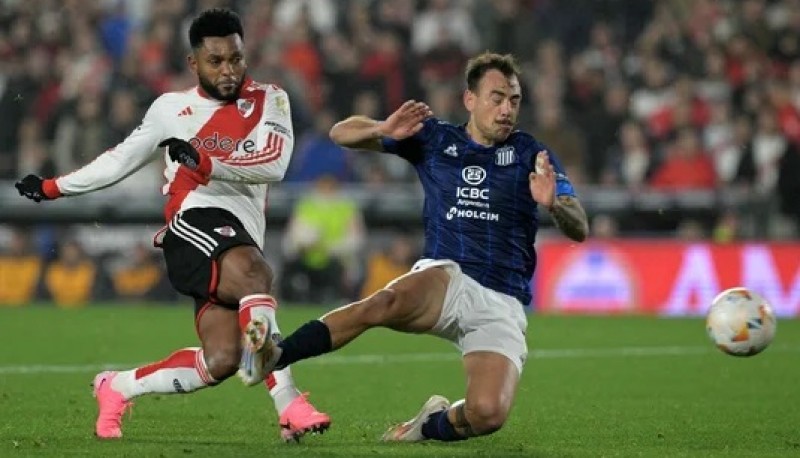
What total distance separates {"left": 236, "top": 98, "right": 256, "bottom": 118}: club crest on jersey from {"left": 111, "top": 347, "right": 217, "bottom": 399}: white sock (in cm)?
122

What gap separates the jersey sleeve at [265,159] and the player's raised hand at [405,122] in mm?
506

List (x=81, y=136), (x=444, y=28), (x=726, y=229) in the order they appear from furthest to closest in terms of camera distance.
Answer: (x=444, y=28) → (x=81, y=136) → (x=726, y=229)

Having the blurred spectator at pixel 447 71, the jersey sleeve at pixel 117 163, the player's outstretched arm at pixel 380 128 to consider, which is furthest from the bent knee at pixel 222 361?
the blurred spectator at pixel 447 71

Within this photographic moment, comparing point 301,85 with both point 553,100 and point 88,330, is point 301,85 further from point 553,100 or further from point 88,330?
point 88,330

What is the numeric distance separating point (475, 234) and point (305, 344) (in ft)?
4.30

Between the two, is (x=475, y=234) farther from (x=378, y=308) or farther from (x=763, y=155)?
(x=763, y=155)

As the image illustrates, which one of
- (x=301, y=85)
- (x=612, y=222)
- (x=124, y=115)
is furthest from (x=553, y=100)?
(x=124, y=115)

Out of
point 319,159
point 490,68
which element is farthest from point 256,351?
point 319,159

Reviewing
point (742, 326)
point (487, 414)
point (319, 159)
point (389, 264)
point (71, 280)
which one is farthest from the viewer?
point (319, 159)

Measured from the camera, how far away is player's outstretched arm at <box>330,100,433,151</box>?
8.20 meters

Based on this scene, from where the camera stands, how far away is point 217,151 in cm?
826

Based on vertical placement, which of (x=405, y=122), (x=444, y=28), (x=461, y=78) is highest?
(x=444, y=28)

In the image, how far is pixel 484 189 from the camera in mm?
8359

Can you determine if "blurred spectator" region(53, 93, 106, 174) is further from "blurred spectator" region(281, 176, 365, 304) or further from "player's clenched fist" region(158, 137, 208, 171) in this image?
"player's clenched fist" region(158, 137, 208, 171)
